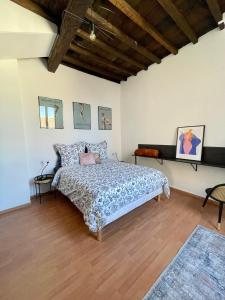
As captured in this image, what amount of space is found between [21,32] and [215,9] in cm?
268

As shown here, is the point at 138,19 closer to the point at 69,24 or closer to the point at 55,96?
the point at 69,24

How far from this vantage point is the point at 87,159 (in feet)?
10.4

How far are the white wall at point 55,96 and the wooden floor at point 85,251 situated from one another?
1.19 meters

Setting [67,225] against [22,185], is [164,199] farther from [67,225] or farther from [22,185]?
[22,185]

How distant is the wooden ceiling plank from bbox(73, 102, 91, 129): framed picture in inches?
108

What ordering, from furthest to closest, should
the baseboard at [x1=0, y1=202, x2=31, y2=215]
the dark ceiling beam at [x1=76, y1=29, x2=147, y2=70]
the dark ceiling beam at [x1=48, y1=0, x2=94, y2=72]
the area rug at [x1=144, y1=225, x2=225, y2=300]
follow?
the baseboard at [x1=0, y1=202, x2=31, y2=215]
the dark ceiling beam at [x1=76, y1=29, x2=147, y2=70]
the dark ceiling beam at [x1=48, y1=0, x2=94, y2=72]
the area rug at [x1=144, y1=225, x2=225, y2=300]

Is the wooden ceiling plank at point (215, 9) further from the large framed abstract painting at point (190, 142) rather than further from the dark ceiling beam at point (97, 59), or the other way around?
the dark ceiling beam at point (97, 59)

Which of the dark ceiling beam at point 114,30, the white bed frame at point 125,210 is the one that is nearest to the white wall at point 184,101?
the dark ceiling beam at point 114,30

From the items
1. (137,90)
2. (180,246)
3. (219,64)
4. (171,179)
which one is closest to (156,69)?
(137,90)

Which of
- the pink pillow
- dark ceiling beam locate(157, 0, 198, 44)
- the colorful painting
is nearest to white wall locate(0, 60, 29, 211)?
the colorful painting

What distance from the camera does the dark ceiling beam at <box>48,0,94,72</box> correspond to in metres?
1.54

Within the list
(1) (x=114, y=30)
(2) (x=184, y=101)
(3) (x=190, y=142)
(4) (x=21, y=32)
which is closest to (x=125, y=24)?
(1) (x=114, y=30)

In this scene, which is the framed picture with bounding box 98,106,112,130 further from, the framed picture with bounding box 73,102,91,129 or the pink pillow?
the pink pillow

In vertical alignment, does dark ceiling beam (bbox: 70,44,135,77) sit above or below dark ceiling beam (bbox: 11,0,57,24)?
below
